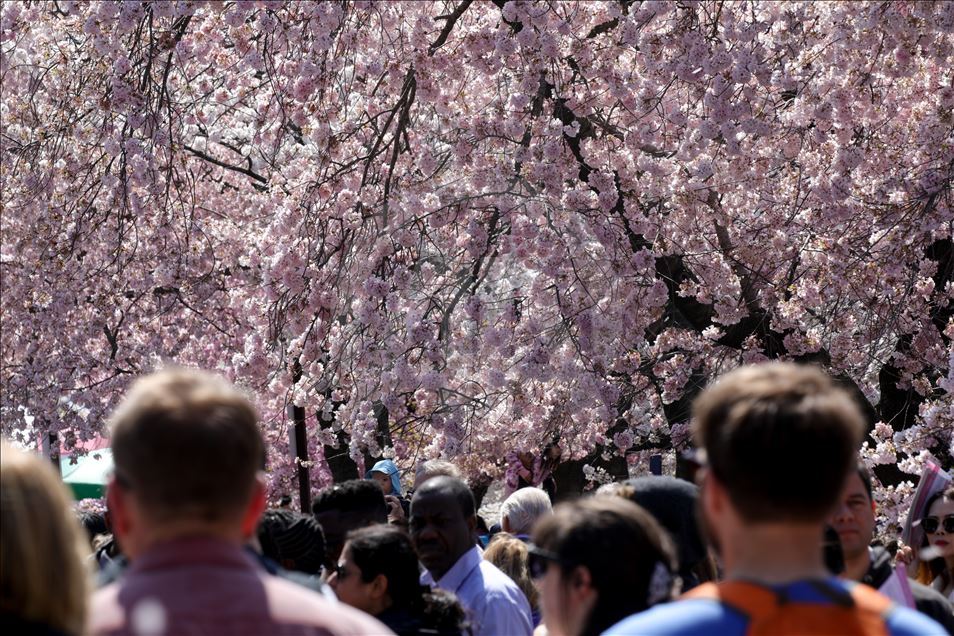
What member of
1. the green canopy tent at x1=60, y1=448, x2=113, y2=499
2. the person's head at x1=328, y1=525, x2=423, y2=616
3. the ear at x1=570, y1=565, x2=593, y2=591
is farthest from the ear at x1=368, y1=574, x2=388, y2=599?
the green canopy tent at x1=60, y1=448, x2=113, y2=499

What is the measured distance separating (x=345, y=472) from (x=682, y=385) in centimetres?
791

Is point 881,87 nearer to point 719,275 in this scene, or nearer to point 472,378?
point 719,275

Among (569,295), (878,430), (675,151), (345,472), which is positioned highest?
(675,151)

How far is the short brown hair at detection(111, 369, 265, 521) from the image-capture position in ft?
7.57

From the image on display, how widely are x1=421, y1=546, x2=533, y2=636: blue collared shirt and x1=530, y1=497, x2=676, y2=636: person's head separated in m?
1.82

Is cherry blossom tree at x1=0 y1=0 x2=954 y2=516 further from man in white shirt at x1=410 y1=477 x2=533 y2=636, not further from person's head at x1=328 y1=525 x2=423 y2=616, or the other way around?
person's head at x1=328 y1=525 x2=423 y2=616

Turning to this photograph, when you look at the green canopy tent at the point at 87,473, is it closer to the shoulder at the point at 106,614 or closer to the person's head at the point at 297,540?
the person's head at the point at 297,540

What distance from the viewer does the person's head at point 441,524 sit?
5.18 meters

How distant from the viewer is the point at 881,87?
10078 mm

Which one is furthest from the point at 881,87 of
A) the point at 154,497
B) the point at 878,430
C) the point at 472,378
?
the point at 154,497

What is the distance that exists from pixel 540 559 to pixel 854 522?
1635 mm

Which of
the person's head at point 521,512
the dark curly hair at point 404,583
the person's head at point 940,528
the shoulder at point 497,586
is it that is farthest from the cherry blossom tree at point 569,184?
the dark curly hair at point 404,583

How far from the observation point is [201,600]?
227 cm

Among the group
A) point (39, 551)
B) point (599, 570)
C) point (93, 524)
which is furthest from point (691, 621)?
point (93, 524)
